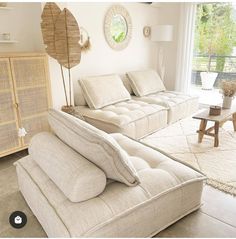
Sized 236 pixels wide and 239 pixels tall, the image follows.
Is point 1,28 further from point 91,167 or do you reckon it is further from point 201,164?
point 201,164

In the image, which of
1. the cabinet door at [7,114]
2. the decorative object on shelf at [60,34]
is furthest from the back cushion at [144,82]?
the cabinet door at [7,114]

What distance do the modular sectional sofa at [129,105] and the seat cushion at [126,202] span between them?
1.07 metres

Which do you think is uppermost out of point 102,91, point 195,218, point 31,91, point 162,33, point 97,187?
point 162,33

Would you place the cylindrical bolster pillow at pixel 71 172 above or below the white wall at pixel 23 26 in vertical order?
below

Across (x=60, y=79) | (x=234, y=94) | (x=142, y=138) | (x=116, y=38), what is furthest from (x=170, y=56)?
(x=60, y=79)

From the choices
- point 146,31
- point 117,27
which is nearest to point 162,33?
point 146,31

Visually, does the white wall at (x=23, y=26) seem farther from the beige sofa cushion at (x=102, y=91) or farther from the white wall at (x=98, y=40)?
the beige sofa cushion at (x=102, y=91)

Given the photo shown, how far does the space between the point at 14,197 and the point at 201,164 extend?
1.86 meters

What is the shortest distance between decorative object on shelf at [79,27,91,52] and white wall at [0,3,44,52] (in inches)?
29.2

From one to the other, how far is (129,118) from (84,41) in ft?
4.80

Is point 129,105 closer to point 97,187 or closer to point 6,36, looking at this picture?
point 6,36

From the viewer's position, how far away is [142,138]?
3.12 meters

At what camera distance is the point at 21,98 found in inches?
97.8

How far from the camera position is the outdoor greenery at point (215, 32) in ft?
13.9
